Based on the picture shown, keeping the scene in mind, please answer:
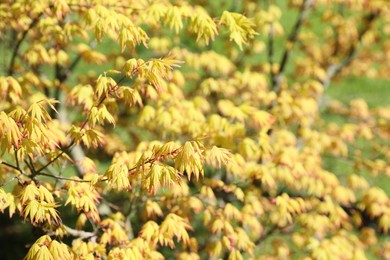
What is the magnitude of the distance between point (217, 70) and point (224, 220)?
177 cm

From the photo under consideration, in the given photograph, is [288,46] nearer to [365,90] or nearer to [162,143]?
[162,143]

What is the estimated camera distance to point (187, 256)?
3.67 metres

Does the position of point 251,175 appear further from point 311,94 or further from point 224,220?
point 311,94

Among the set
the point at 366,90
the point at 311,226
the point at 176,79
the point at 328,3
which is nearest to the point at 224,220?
the point at 311,226

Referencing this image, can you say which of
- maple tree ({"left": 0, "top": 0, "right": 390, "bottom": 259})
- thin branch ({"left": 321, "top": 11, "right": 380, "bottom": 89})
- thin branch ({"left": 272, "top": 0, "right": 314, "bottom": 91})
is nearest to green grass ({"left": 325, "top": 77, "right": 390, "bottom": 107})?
thin branch ({"left": 321, "top": 11, "right": 380, "bottom": 89})

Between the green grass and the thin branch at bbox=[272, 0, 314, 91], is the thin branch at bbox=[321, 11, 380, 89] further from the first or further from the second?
the green grass

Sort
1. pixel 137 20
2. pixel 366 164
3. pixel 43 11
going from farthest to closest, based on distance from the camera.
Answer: pixel 366 164
pixel 137 20
pixel 43 11

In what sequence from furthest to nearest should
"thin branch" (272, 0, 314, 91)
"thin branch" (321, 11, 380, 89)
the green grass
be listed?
the green grass, "thin branch" (321, 11, 380, 89), "thin branch" (272, 0, 314, 91)

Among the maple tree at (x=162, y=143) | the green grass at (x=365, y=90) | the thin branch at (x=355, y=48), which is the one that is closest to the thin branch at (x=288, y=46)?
the maple tree at (x=162, y=143)

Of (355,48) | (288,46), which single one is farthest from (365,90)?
(288,46)

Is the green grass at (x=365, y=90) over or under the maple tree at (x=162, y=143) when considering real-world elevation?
under

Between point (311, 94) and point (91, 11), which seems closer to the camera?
point (91, 11)

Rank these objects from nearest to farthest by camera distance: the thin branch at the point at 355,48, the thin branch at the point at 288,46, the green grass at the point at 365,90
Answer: the thin branch at the point at 288,46, the thin branch at the point at 355,48, the green grass at the point at 365,90

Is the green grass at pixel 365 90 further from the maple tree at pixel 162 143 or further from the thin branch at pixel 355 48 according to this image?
the maple tree at pixel 162 143
